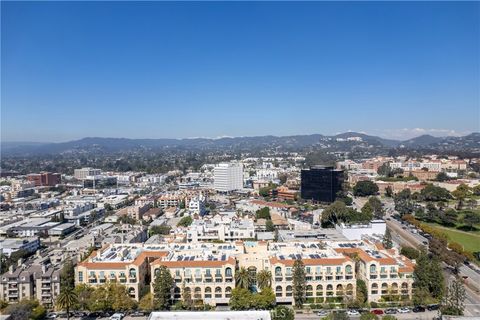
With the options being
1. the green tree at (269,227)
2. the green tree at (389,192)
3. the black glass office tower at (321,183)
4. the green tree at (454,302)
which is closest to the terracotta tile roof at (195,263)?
the green tree at (454,302)

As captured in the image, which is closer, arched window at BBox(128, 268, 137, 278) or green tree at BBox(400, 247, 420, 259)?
arched window at BBox(128, 268, 137, 278)

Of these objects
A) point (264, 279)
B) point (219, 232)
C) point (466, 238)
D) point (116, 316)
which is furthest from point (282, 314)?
point (466, 238)

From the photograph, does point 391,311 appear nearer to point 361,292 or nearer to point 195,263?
point 361,292

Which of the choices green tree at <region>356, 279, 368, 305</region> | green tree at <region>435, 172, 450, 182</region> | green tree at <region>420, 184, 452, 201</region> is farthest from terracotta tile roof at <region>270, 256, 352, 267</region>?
green tree at <region>435, 172, 450, 182</region>

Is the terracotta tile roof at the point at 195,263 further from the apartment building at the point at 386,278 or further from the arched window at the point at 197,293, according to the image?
the apartment building at the point at 386,278

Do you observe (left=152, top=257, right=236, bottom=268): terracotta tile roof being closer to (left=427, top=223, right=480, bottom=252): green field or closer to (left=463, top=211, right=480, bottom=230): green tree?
(left=427, top=223, right=480, bottom=252): green field

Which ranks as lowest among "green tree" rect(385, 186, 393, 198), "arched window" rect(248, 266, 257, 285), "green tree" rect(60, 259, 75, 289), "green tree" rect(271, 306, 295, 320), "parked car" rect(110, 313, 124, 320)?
"green tree" rect(385, 186, 393, 198)

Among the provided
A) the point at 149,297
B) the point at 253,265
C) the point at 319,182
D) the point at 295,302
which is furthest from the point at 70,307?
the point at 319,182
